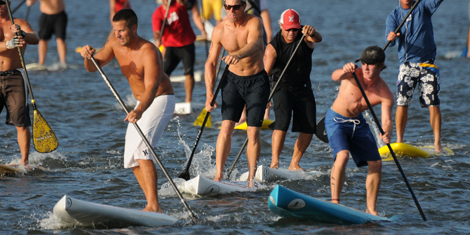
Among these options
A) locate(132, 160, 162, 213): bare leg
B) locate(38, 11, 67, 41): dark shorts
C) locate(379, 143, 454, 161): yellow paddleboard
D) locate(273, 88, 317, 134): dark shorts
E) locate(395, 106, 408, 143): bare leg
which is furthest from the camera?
locate(38, 11, 67, 41): dark shorts

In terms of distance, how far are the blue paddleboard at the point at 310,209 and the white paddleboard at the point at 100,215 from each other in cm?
93

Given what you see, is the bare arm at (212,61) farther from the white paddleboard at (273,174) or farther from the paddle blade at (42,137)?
the paddle blade at (42,137)

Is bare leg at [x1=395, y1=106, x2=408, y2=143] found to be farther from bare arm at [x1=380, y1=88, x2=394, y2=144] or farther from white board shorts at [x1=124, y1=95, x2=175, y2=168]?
white board shorts at [x1=124, y1=95, x2=175, y2=168]

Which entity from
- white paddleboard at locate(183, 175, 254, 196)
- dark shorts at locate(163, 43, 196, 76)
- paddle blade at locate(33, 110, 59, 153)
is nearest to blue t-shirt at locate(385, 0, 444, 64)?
white paddleboard at locate(183, 175, 254, 196)

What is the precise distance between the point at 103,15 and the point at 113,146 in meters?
22.5

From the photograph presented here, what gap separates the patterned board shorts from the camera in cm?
834

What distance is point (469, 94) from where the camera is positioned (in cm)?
1245

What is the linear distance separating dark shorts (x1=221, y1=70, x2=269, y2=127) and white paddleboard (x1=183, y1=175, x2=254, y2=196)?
0.66 metres

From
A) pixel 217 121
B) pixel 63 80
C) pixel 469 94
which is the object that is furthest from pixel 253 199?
pixel 63 80

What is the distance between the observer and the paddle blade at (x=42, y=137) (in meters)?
7.53

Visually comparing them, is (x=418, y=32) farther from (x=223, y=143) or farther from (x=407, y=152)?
(x=223, y=143)

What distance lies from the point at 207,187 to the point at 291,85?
1.55 metres

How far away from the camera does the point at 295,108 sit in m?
7.54

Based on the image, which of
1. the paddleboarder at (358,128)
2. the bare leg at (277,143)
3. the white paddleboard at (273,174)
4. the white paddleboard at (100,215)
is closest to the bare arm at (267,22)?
the bare leg at (277,143)
